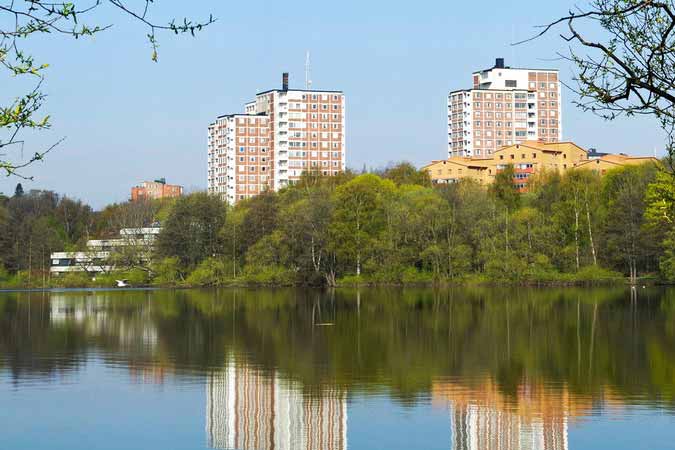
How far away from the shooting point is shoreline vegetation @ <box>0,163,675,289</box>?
90.1 meters

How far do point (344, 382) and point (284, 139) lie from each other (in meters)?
167

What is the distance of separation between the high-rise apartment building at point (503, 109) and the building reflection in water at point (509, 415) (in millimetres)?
173905

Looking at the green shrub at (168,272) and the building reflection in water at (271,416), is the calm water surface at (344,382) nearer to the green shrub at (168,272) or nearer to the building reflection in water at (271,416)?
the building reflection in water at (271,416)

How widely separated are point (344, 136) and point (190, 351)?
161 meters

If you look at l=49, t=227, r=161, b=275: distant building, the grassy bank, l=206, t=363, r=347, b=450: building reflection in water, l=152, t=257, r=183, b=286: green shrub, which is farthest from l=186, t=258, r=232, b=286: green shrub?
l=206, t=363, r=347, b=450: building reflection in water

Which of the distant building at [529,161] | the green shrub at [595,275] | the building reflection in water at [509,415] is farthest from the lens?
the distant building at [529,161]

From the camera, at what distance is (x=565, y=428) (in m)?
18.6

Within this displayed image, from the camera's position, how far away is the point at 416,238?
94.8m

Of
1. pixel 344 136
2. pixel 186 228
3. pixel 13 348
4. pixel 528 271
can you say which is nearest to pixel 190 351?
pixel 13 348

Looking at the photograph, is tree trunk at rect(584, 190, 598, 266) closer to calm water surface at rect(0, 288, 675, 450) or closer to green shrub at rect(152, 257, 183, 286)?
calm water surface at rect(0, 288, 675, 450)

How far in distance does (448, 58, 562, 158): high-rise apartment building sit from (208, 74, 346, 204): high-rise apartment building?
26.4 m

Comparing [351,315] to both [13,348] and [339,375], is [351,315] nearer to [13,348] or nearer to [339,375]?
[13,348]

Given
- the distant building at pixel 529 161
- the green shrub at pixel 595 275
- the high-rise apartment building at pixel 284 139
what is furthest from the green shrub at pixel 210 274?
the high-rise apartment building at pixel 284 139

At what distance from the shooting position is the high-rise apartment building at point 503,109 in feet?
638
